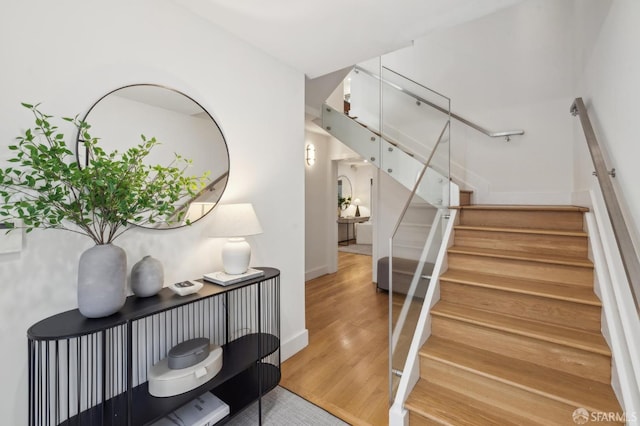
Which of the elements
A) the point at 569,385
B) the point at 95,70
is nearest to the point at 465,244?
the point at 569,385

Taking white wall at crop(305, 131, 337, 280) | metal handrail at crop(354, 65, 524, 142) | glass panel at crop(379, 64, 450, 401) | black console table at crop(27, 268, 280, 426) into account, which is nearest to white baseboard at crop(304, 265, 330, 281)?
white wall at crop(305, 131, 337, 280)

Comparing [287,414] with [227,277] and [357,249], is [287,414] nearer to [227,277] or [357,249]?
[227,277]

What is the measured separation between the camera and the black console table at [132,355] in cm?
119

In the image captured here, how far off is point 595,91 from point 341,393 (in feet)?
10.3

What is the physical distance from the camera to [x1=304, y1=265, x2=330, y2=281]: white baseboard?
4.80 metres

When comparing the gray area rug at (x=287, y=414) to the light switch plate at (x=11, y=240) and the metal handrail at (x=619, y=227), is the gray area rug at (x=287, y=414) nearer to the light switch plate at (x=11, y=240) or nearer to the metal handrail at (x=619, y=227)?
the light switch plate at (x=11, y=240)

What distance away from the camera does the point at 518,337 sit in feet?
5.80

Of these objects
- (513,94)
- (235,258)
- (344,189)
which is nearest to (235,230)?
(235,258)

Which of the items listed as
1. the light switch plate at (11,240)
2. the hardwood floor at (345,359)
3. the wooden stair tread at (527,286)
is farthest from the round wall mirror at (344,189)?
the light switch plate at (11,240)

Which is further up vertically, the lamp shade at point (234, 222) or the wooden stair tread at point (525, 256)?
the lamp shade at point (234, 222)

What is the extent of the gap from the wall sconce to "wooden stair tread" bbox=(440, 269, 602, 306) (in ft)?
10.3

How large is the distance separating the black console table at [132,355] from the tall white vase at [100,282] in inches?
1.9

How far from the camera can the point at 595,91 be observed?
229cm

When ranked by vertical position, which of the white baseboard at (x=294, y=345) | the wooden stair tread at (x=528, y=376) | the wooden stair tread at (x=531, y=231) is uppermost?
the wooden stair tread at (x=531, y=231)
